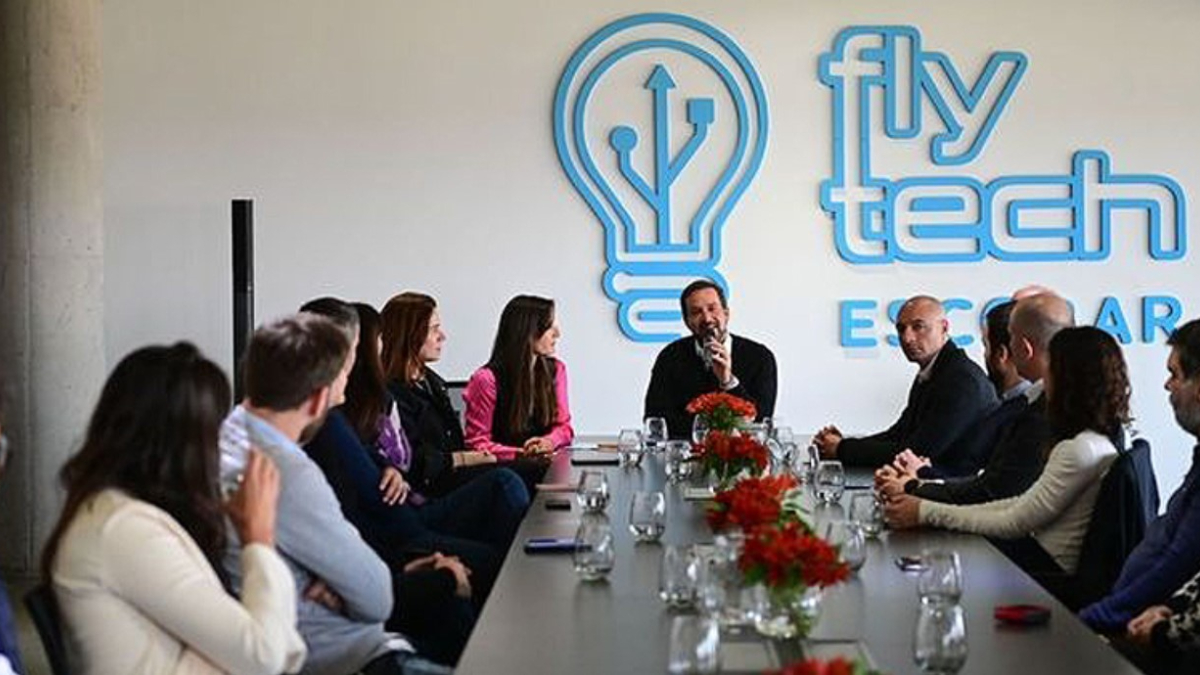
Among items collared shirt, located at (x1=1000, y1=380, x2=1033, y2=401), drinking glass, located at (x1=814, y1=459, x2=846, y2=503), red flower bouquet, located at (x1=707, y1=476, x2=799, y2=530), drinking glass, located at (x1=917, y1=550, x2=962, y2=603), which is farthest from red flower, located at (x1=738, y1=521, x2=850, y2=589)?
collared shirt, located at (x1=1000, y1=380, x2=1033, y2=401)

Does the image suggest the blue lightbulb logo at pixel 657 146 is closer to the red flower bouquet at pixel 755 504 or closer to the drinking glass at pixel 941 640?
the red flower bouquet at pixel 755 504

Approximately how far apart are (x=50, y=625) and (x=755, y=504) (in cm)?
137

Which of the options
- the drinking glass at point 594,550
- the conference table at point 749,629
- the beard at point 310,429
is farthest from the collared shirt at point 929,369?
the beard at point 310,429

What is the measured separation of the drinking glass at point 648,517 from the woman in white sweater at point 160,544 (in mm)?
1384

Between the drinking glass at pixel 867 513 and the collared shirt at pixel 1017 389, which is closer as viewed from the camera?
the drinking glass at pixel 867 513

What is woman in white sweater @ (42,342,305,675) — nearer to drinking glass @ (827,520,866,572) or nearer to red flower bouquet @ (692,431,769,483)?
drinking glass @ (827,520,866,572)

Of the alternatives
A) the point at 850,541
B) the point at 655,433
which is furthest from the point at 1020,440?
the point at 655,433

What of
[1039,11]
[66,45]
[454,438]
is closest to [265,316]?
[66,45]

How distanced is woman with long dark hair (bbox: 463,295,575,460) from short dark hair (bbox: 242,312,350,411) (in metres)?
3.53

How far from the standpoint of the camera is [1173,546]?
13.9 ft

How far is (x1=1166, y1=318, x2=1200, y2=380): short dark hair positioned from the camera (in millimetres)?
4387

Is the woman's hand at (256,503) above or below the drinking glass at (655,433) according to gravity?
above

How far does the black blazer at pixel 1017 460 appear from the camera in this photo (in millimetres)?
5219

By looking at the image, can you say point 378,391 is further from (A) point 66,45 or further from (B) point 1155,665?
(A) point 66,45
